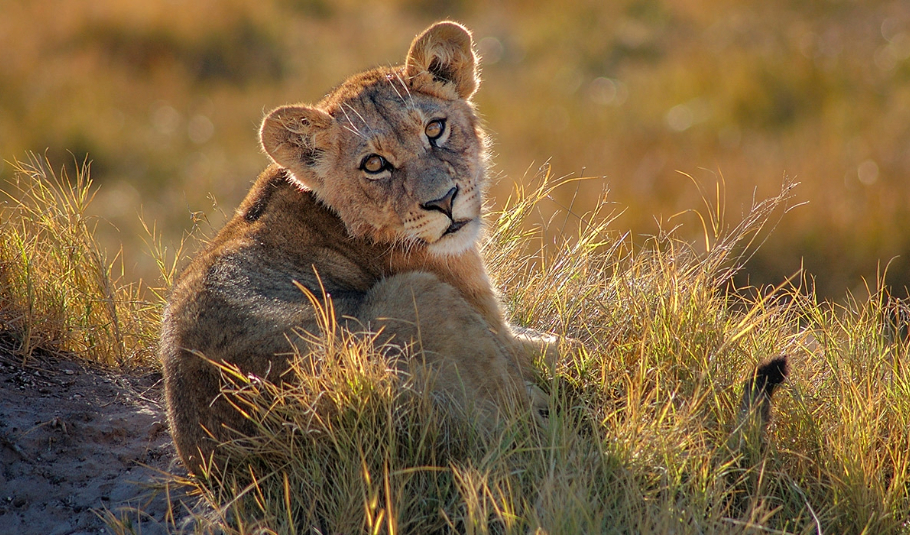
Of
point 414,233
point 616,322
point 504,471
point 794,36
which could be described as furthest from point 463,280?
point 794,36

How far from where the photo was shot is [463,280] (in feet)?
14.9

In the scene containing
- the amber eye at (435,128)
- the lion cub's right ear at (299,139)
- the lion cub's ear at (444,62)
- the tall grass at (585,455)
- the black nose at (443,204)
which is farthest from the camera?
the lion cub's ear at (444,62)

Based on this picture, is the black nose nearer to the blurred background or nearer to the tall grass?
the tall grass

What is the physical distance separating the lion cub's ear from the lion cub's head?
0.07 m

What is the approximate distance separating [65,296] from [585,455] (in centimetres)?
325

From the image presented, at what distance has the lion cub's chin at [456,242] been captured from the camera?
14.6ft

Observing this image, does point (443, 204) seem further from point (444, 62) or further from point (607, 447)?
point (607, 447)

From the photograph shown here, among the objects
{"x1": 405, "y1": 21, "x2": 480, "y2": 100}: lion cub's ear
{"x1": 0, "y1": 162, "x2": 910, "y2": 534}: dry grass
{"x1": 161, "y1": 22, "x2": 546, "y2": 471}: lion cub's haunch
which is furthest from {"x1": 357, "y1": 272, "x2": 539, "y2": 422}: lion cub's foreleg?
{"x1": 405, "y1": 21, "x2": 480, "y2": 100}: lion cub's ear

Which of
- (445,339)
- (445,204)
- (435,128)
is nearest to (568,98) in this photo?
(435,128)

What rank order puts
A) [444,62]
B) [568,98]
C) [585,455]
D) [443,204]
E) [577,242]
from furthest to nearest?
[568,98] < [577,242] < [444,62] < [443,204] < [585,455]

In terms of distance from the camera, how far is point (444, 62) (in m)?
4.84

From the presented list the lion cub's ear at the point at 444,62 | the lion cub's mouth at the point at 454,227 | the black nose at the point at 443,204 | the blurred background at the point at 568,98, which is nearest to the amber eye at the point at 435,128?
the lion cub's ear at the point at 444,62

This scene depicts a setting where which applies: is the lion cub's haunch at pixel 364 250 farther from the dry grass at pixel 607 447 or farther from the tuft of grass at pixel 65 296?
the tuft of grass at pixel 65 296

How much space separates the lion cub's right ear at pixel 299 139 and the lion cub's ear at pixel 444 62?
57 cm
